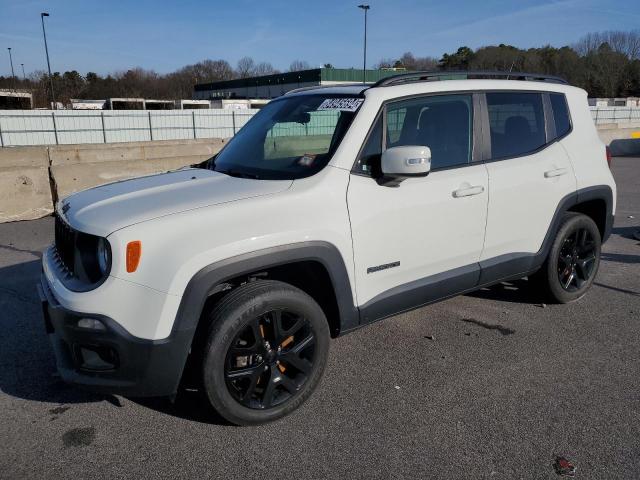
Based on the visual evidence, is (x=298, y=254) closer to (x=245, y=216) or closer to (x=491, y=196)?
(x=245, y=216)

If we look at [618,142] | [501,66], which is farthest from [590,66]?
[618,142]

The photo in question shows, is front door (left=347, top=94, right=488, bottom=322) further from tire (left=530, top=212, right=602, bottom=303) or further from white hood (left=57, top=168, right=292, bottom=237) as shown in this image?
tire (left=530, top=212, right=602, bottom=303)

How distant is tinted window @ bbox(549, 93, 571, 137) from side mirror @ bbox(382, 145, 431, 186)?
1962 millimetres

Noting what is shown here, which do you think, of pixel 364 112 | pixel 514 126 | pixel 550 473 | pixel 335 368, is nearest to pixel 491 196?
pixel 514 126

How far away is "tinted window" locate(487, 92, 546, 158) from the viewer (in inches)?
158

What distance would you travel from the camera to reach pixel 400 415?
10.3ft

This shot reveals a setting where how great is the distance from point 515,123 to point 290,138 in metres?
1.78

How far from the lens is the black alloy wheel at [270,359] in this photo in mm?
2955

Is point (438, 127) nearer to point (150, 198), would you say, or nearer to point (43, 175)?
point (150, 198)

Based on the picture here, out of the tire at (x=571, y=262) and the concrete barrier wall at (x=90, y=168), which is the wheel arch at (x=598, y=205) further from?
the concrete barrier wall at (x=90, y=168)

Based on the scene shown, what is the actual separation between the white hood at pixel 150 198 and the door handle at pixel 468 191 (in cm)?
121

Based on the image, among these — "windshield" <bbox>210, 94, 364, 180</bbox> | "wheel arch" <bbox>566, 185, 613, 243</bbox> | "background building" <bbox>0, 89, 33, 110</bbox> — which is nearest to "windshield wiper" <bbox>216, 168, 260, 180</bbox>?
"windshield" <bbox>210, 94, 364, 180</bbox>

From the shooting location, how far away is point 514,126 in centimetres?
422

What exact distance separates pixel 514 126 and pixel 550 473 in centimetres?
262
